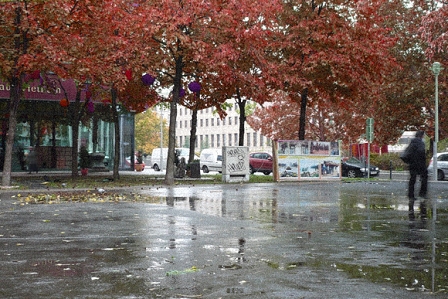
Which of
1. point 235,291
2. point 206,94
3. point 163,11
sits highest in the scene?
point 163,11

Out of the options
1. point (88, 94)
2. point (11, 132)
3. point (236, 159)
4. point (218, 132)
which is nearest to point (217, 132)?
point (218, 132)

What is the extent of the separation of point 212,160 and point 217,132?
8242cm

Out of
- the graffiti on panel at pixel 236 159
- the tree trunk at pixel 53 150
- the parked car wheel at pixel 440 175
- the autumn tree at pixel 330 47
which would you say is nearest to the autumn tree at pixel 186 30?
the autumn tree at pixel 330 47

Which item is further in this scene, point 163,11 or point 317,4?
point 317,4

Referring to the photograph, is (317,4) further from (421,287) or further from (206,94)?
(421,287)

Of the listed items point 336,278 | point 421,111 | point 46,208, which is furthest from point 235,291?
point 421,111

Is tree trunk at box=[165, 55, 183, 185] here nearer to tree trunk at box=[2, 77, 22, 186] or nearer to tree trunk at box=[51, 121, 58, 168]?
tree trunk at box=[2, 77, 22, 186]

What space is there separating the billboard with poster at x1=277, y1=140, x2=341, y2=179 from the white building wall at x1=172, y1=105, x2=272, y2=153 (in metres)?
91.0

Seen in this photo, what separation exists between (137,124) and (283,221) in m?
96.8

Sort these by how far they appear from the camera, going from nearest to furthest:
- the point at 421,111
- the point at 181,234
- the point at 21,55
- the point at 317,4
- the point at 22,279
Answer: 1. the point at 22,279
2. the point at 181,234
3. the point at 21,55
4. the point at 317,4
5. the point at 421,111

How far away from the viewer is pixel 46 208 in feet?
52.7

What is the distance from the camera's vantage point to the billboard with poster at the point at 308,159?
1307 inches

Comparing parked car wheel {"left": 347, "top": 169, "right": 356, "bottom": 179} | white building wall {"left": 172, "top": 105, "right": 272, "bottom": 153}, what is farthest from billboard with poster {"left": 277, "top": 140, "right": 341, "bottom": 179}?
white building wall {"left": 172, "top": 105, "right": 272, "bottom": 153}

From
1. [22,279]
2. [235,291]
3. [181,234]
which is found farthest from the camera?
[181,234]
